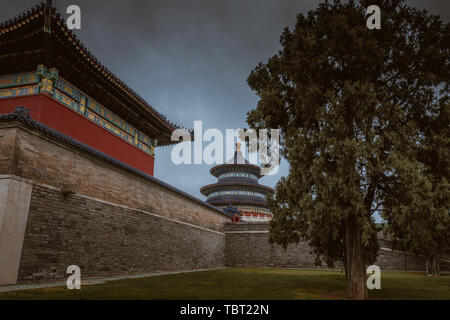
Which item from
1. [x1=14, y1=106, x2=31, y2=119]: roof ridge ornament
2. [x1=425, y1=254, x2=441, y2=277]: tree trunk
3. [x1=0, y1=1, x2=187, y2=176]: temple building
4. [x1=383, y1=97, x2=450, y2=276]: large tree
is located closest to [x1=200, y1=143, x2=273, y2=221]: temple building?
[x1=425, y1=254, x2=441, y2=277]: tree trunk

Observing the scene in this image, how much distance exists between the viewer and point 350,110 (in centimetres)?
740

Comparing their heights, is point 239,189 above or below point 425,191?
above

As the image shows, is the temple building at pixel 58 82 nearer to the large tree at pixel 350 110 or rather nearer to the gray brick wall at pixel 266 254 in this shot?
the large tree at pixel 350 110

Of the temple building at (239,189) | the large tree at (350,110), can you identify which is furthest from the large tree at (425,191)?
the temple building at (239,189)

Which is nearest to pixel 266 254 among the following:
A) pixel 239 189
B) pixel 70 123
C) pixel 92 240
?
pixel 239 189

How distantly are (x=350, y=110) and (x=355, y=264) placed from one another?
3.42 m

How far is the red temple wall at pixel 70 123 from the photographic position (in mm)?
10305

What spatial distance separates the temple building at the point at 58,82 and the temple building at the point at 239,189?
1837cm

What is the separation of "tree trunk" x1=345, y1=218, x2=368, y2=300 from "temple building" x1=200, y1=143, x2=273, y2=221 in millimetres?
22233

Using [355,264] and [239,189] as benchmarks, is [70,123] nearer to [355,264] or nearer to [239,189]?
[355,264]

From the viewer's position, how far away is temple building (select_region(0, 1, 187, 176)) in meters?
9.81

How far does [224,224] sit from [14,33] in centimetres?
1661

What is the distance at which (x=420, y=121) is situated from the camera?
7.80 meters

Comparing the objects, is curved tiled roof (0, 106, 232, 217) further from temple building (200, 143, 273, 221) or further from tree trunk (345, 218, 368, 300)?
temple building (200, 143, 273, 221)
